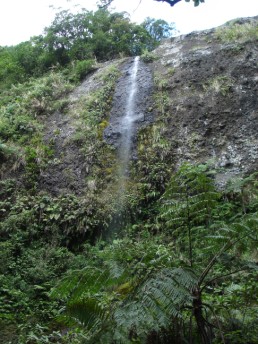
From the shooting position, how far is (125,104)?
13031 millimetres

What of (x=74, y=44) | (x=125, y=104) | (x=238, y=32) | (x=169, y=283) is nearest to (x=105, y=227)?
(x=125, y=104)

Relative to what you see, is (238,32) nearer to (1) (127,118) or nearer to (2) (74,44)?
(1) (127,118)

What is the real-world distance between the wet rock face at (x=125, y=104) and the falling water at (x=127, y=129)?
2.8 inches

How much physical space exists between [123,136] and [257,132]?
3768mm

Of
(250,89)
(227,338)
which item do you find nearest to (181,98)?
(250,89)

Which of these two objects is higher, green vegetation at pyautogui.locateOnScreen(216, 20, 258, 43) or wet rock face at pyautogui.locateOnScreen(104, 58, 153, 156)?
green vegetation at pyautogui.locateOnScreen(216, 20, 258, 43)

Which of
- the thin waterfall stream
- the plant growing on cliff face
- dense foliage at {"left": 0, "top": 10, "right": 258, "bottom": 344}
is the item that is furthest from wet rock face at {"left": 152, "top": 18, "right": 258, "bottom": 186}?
the plant growing on cliff face

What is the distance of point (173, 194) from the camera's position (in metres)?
3.79

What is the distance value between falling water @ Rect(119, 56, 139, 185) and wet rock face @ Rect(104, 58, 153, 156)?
0.23ft

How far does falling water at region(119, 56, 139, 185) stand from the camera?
10.6 metres

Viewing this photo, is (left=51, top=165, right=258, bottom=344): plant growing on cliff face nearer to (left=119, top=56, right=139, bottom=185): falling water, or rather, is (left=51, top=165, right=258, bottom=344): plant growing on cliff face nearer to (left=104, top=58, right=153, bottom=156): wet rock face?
(left=119, top=56, right=139, bottom=185): falling water

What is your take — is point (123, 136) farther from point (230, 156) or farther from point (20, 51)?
point (20, 51)

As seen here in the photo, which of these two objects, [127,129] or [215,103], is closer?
[215,103]

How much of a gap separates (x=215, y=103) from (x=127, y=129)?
2.71m
